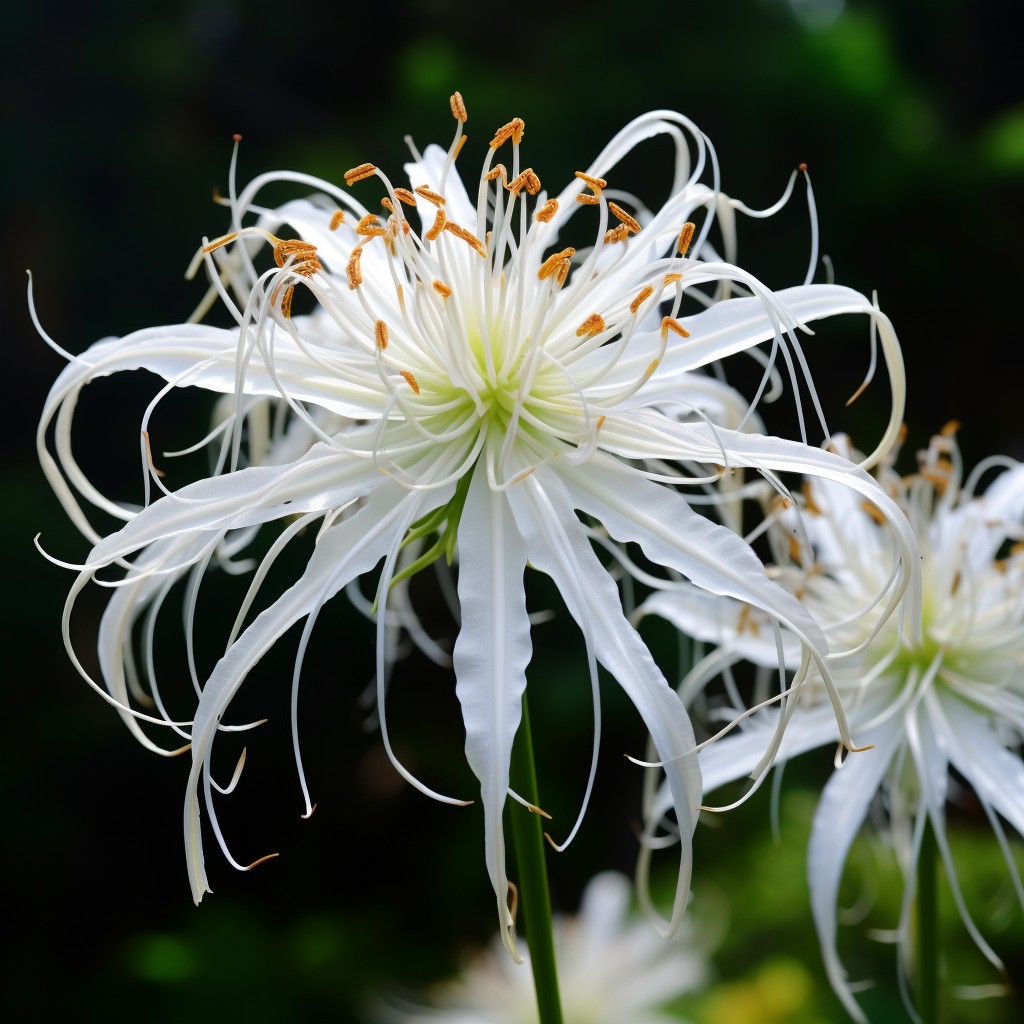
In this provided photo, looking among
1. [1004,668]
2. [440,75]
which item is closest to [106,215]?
[440,75]

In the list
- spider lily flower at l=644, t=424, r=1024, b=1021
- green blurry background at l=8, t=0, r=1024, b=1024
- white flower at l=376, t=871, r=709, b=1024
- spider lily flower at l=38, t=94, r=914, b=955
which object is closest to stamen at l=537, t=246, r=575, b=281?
spider lily flower at l=38, t=94, r=914, b=955

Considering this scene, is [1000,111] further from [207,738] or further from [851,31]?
[207,738]

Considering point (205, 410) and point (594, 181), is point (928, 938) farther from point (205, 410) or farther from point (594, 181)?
point (205, 410)

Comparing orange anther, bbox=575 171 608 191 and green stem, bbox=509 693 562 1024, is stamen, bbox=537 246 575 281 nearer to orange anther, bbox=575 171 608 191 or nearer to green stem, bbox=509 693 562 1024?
orange anther, bbox=575 171 608 191

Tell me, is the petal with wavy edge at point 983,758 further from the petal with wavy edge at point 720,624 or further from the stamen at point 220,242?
the stamen at point 220,242

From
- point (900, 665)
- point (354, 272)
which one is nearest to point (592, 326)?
point (354, 272)

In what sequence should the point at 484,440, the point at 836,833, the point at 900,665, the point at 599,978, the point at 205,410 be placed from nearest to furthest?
the point at 484,440, the point at 836,833, the point at 900,665, the point at 599,978, the point at 205,410

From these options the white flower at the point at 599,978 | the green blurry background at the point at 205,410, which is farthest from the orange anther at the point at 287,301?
the green blurry background at the point at 205,410
